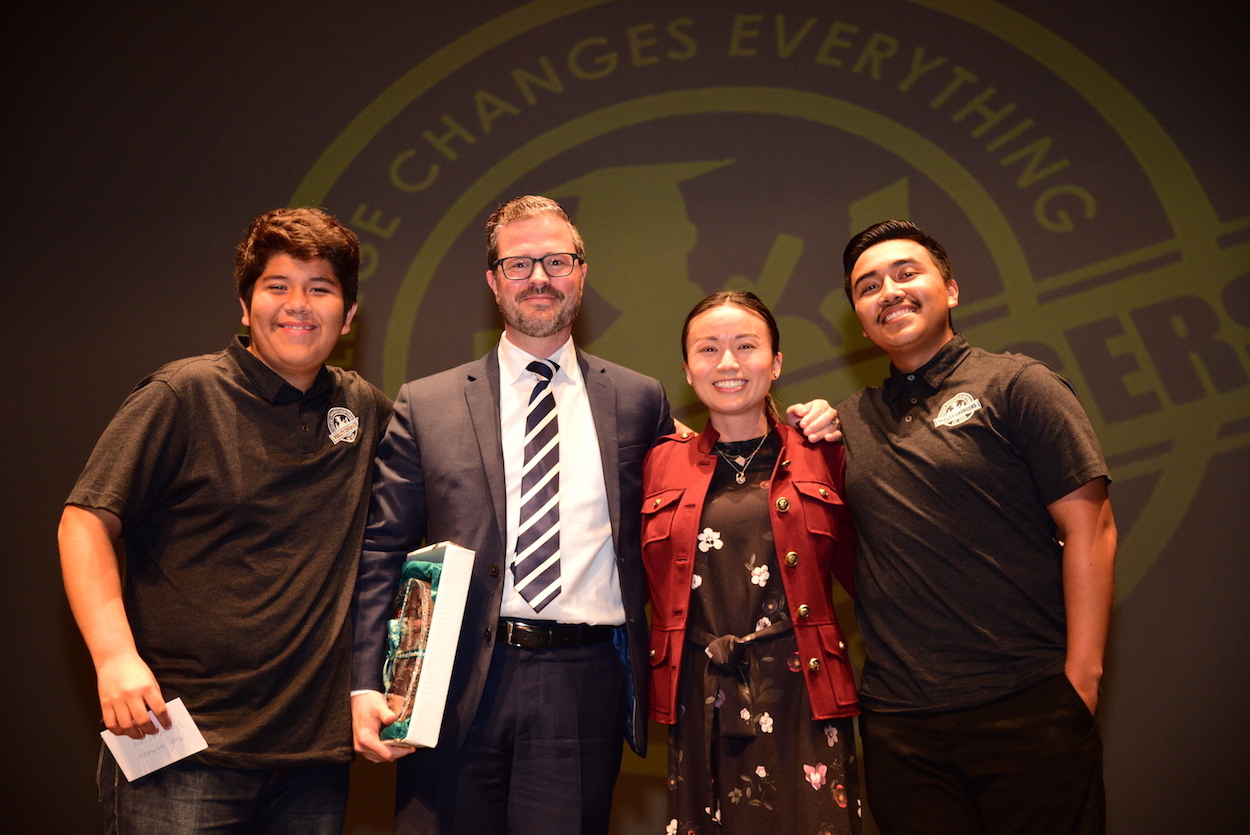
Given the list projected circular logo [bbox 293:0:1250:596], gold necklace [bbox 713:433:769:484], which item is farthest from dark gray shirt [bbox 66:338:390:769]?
projected circular logo [bbox 293:0:1250:596]

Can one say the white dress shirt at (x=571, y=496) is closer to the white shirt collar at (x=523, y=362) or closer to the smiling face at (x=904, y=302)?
the white shirt collar at (x=523, y=362)

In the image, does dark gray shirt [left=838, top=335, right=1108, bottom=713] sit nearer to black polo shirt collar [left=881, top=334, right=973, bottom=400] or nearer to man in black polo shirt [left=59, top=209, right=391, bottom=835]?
black polo shirt collar [left=881, top=334, right=973, bottom=400]

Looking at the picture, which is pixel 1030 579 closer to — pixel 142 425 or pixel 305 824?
pixel 305 824

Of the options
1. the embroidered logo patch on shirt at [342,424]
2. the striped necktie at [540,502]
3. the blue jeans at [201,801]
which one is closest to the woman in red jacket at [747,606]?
the striped necktie at [540,502]

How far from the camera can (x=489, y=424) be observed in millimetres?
2406

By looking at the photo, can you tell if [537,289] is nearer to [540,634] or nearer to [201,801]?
[540,634]

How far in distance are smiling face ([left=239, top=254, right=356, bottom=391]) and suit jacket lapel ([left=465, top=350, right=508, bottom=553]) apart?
0.42 m

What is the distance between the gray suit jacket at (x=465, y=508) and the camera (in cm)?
220

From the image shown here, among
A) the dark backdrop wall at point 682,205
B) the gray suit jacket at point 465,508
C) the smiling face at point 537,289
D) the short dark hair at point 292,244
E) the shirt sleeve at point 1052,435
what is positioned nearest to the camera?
the shirt sleeve at point 1052,435

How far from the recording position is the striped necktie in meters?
2.26

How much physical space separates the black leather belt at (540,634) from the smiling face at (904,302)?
1.18 metres

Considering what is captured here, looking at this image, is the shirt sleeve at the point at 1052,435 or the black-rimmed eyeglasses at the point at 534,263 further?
the black-rimmed eyeglasses at the point at 534,263

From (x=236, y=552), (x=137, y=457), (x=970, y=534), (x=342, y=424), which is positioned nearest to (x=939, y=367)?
(x=970, y=534)

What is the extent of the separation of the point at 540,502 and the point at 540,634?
362 mm
